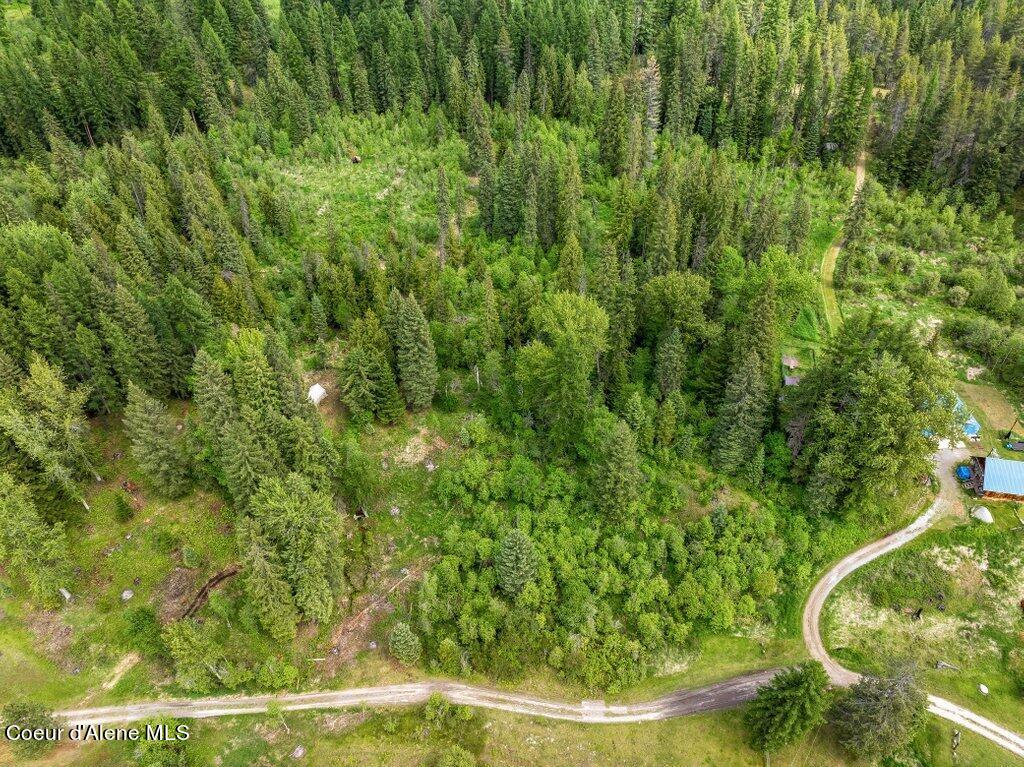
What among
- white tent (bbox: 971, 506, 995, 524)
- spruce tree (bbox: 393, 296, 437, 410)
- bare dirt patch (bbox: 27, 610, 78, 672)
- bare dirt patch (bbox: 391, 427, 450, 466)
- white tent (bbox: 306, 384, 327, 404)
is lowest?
white tent (bbox: 971, 506, 995, 524)

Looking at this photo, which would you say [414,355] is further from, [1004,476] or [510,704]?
[1004,476]

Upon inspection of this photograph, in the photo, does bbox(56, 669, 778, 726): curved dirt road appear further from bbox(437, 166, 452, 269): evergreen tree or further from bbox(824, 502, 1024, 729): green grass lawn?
bbox(437, 166, 452, 269): evergreen tree

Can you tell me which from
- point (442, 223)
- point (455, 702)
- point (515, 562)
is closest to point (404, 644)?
point (455, 702)

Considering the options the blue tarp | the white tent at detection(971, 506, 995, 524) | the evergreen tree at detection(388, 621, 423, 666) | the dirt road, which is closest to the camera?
the evergreen tree at detection(388, 621, 423, 666)

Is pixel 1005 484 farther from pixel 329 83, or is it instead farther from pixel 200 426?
pixel 329 83

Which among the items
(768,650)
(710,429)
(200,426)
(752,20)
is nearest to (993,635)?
Answer: (768,650)

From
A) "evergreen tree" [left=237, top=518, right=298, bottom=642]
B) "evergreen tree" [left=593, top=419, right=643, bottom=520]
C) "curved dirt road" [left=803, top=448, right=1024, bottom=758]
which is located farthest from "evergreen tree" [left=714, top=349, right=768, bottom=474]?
"evergreen tree" [left=237, top=518, right=298, bottom=642]
